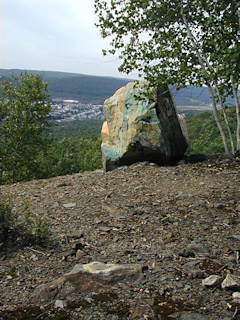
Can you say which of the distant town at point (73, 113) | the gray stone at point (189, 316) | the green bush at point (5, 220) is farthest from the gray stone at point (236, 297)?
the distant town at point (73, 113)

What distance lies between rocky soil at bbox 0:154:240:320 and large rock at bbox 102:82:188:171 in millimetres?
1884

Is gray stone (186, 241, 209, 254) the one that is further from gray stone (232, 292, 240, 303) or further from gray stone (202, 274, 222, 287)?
gray stone (232, 292, 240, 303)

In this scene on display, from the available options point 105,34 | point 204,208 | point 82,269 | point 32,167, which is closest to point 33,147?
point 32,167

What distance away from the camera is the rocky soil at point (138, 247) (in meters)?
4.08

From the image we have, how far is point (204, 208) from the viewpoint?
7.12m

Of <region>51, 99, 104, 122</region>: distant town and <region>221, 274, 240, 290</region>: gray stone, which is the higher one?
<region>221, 274, 240, 290</region>: gray stone

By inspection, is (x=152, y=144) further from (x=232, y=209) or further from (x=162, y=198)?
(x=232, y=209)

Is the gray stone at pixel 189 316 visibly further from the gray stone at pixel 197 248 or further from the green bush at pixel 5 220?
the green bush at pixel 5 220

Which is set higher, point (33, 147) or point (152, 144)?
point (152, 144)

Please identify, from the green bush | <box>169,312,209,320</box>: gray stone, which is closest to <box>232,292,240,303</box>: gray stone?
<box>169,312,209,320</box>: gray stone

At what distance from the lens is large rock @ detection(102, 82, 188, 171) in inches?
444

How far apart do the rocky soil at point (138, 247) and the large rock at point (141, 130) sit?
1884 mm

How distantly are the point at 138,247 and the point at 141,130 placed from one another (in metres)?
6.19

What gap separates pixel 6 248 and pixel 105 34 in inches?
306
